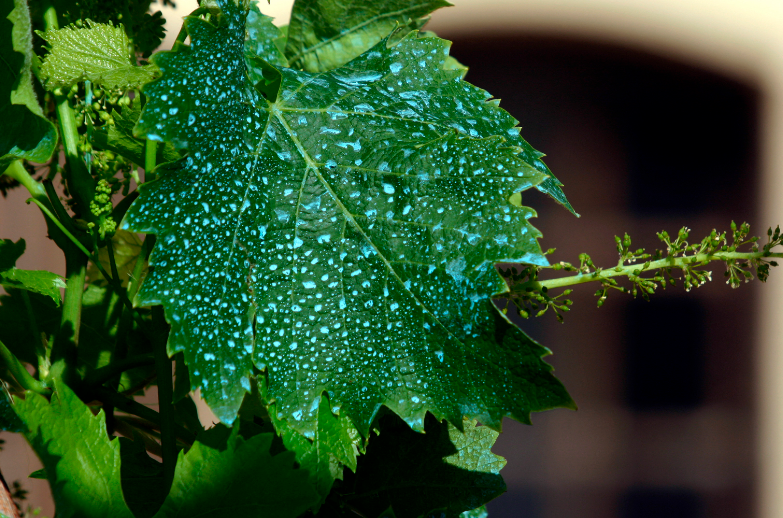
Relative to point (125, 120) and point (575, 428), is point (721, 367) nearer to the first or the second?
point (575, 428)

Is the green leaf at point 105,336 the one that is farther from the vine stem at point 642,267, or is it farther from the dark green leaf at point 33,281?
the vine stem at point 642,267

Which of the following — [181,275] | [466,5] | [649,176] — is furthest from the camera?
[649,176]

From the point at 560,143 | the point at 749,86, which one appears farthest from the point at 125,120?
the point at 749,86

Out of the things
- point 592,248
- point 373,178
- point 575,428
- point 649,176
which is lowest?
point 575,428

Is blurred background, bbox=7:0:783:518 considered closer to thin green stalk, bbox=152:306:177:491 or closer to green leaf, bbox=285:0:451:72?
green leaf, bbox=285:0:451:72

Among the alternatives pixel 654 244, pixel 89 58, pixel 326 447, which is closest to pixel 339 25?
pixel 89 58

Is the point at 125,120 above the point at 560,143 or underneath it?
underneath

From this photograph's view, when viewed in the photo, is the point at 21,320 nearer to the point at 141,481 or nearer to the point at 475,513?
the point at 141,481
